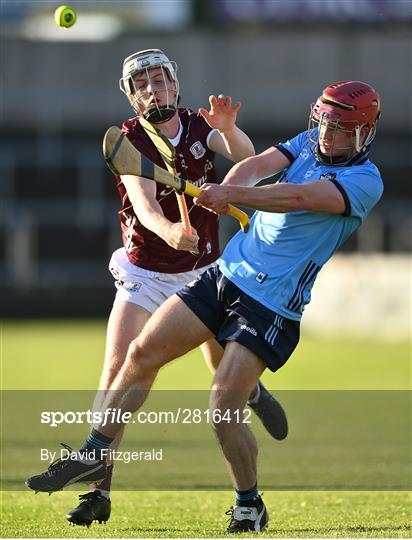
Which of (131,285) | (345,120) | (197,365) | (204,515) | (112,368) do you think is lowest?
(197,365)

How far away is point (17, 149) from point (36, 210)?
176cm

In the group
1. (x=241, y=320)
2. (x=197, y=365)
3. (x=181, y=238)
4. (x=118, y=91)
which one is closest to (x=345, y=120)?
(x=181, y=238)

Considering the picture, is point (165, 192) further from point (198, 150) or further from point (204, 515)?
point (204, 515)

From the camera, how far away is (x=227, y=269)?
22.1 ft

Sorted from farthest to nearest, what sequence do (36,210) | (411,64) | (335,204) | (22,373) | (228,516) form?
(411,64), (36,210), (22,373), (228,516), (335,204)

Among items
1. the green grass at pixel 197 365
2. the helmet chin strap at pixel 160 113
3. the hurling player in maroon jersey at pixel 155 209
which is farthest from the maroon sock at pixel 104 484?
the green grass at pixel 197 365

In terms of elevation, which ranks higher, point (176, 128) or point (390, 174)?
point (176, 128)

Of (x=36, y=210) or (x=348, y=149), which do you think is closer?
(x=348, y=149)

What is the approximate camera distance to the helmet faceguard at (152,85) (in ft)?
23.5

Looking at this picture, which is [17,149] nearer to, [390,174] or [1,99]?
[1,99]

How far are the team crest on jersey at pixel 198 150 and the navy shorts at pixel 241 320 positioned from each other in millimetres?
927

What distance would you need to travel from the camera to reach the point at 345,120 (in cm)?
655

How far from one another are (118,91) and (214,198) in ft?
90.7

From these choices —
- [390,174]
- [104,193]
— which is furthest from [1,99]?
[390,174]
